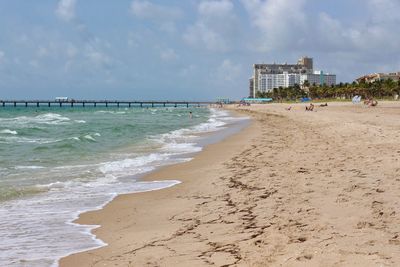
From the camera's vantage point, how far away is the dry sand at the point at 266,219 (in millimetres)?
4176

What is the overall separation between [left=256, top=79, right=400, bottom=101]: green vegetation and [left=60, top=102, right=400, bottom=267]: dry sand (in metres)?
84.5

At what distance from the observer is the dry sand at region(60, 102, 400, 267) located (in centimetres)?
418

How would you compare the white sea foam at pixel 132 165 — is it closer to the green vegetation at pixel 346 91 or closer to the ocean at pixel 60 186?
the ocean at pixel 60 186

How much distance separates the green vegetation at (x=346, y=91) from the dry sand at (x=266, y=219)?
84.5m

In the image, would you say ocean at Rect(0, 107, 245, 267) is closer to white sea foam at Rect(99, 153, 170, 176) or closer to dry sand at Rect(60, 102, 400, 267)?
white sea foam at Rect(99, 153, 170, 176)

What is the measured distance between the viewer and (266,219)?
549 centimetres

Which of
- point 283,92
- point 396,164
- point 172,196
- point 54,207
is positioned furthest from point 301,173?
point 283,92

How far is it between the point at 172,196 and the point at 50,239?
9.43 feet

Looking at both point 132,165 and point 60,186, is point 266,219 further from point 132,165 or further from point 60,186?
point 132,165

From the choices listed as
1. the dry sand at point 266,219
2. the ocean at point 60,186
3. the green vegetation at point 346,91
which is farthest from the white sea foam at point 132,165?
the green vegetation at point 346,91

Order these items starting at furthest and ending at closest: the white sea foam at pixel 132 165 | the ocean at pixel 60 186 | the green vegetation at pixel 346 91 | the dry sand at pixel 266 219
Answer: the green vegetation at pixel 346 91, the white sea foam at pixel 132 165, the ocean at pixel 60 186, the dry sand at pixel 266 219

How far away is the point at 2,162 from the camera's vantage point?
13688 millimetres

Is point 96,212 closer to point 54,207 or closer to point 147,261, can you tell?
point 54,207

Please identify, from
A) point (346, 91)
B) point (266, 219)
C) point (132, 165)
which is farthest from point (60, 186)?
point (346, 91)
